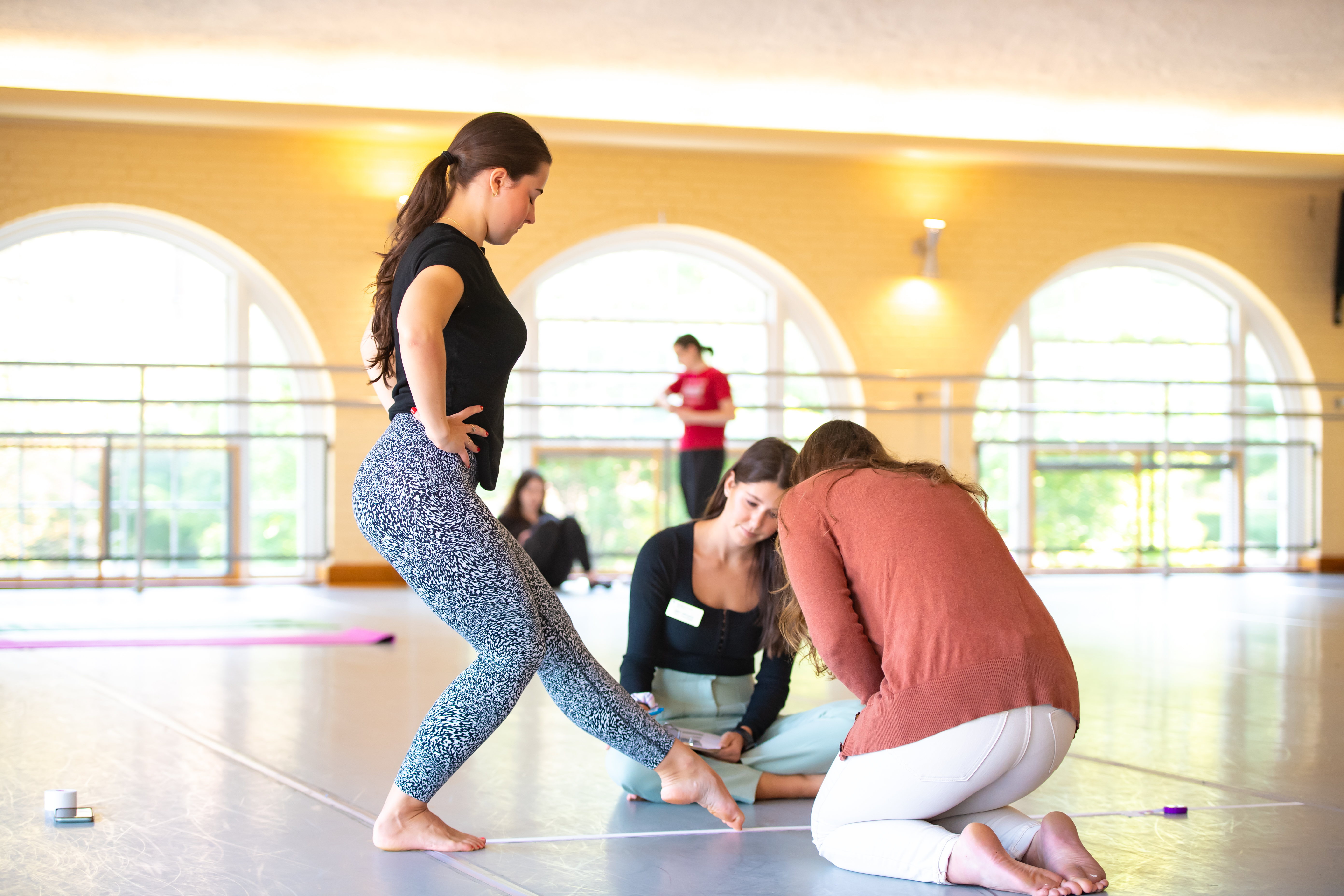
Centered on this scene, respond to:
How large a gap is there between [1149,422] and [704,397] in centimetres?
388

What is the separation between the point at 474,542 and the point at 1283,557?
8052 mm

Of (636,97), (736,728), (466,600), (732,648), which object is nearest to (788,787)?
(736,728)

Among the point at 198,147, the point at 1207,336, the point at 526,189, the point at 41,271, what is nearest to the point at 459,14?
the point at 198,147

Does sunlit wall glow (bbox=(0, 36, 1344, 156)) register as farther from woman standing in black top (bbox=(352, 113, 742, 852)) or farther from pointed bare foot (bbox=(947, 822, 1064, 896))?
pointed bare foot (bbox=(947, 822, 1064, 896))

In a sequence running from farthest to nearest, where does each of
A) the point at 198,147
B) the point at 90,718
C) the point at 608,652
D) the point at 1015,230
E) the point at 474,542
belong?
the point at 1015,230 → the point at 198,147 → the point at 608,652 → the point at 90,718 → the point at 474,542

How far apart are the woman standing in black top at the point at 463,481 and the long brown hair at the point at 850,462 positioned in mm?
352

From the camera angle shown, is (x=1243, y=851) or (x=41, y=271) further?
(x=41, y=271)

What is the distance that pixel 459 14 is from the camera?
5680mm

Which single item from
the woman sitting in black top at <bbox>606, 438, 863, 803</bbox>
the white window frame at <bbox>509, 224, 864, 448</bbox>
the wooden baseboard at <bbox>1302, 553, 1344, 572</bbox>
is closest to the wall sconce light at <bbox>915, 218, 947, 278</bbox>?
the white window frame at <bbox>509, 224, 864, 448</bbox>

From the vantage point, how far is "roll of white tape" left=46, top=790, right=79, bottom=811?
74.0 inches

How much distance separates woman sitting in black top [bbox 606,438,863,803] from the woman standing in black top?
0.35m

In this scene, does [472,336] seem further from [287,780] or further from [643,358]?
[643,358]

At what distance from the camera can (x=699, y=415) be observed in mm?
5852

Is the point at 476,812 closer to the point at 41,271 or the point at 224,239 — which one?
the point at 224,239
